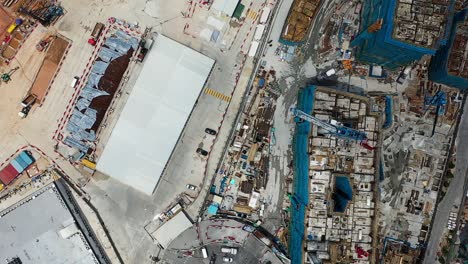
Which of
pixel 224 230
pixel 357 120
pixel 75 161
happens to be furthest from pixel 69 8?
pixel 357 120

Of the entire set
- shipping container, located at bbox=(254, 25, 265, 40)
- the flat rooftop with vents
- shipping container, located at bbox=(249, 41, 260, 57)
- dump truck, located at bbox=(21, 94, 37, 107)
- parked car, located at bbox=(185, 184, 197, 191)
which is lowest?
the flat rooftop with vents

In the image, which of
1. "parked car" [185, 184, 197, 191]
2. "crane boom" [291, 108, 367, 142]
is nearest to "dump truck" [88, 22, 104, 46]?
"parked car" [185, 184, 197, 191]

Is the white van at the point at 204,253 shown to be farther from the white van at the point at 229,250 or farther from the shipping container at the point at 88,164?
the shipping container at the point at 88,164

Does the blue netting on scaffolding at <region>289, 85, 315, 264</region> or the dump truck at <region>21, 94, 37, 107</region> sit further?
the dump truck at <region>21, 94, 37, 107</region>

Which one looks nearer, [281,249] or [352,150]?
[352,150]

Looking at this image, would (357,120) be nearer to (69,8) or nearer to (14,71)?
(69,8)

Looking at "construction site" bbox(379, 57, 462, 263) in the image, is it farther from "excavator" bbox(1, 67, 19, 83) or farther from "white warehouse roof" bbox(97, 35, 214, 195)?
"excavator" bbox(1, 67, 19, 83)
